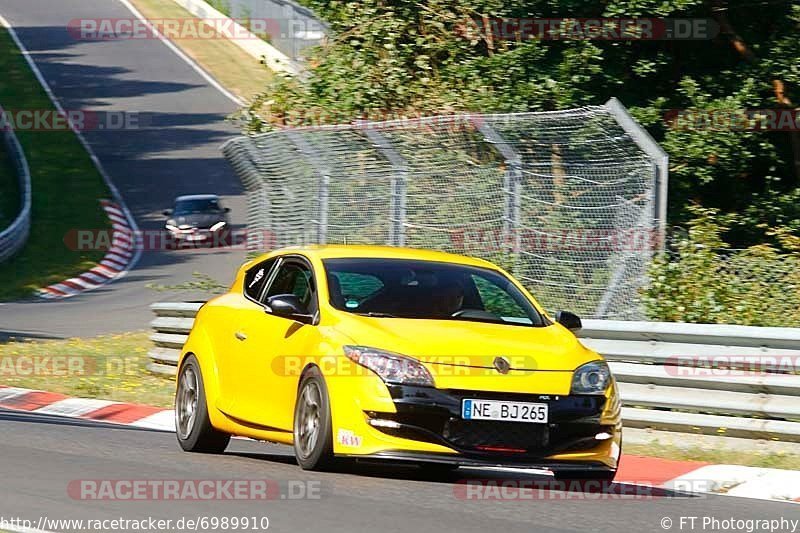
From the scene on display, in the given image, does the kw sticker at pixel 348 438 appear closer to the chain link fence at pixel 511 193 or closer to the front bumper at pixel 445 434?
the front bumper at pixel 445 434

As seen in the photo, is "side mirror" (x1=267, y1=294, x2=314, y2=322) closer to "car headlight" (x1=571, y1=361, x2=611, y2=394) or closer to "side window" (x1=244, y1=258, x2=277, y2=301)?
"side window" (x1=244, y1=258, x2=277, y2=301)

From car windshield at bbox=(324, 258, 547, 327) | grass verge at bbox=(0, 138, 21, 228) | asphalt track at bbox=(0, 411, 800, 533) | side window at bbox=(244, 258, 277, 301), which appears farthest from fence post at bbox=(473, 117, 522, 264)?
grass verge at bbox=(0, 138, 21, 228)

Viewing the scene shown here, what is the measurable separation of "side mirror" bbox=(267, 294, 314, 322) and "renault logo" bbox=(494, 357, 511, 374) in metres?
1.27

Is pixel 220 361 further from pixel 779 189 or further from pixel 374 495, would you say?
pixel 779 189

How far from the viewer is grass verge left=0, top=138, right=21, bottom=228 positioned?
4178 centimetres

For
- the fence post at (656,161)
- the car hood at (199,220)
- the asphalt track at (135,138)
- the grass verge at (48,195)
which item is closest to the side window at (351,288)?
the fence post at (656,161)

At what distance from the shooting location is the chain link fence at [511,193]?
43.8 ft

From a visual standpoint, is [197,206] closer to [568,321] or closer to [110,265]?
[110,265]

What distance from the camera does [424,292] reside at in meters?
9.76

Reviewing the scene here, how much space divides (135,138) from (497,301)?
45374 mm

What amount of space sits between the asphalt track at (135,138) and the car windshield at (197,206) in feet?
3.65

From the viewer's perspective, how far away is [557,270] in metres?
13.8

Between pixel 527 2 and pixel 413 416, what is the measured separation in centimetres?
1200

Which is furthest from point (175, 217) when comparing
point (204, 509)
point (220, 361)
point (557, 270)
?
point (204, 509)
